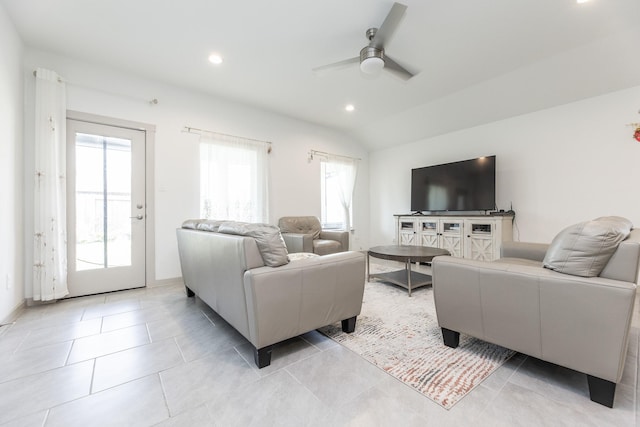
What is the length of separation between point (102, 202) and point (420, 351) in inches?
140

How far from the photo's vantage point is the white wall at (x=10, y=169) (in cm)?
212

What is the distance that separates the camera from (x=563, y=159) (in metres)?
3.40

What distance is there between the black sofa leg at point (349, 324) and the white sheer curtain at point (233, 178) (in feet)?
8.29

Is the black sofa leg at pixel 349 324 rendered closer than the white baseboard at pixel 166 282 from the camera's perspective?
Yes

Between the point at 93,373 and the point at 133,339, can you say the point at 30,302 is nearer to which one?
the point at 133,339

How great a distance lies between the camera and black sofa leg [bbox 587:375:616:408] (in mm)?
1179

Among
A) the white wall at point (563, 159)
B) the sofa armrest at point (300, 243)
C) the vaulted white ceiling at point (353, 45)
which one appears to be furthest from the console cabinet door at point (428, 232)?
the sofa armrest at point (300, 243)

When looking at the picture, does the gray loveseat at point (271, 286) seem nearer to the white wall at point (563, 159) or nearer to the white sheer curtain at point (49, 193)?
the white sheer curtain at point (49, 193)

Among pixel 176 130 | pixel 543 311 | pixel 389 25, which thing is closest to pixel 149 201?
pixel 176 130

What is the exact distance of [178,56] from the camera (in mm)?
2793

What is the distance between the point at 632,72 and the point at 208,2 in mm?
4289

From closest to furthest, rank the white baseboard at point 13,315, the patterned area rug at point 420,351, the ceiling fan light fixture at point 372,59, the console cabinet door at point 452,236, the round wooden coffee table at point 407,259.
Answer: the patterned area rug at point 420,351 < the white baseboard at point 13,315 < the ceiling fan light fixture at point 372,59 < the round wooden coffee table at point 407,259 < the console cabinet door at point 452,236

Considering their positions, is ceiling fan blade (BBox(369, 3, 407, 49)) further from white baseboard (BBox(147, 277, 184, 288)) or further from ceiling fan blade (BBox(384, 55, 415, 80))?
white baseboard (BBox(147, 277, 184, 288))

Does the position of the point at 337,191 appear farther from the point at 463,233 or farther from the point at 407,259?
the point at 407,259
